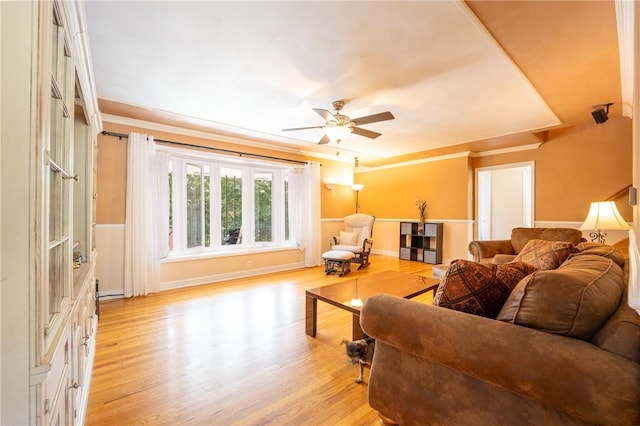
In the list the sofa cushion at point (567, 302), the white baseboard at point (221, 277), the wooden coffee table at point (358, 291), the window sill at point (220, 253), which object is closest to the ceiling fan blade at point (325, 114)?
the wooden coffee table at point (358, 291)

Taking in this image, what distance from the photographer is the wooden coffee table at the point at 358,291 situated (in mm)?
2389

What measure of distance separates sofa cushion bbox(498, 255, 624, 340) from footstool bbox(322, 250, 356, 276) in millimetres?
3846

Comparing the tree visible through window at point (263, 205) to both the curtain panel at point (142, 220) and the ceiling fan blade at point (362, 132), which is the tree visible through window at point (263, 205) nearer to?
the curtain panel at point (142, 220)

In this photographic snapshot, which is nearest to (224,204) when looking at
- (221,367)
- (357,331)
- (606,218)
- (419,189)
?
(221,367)

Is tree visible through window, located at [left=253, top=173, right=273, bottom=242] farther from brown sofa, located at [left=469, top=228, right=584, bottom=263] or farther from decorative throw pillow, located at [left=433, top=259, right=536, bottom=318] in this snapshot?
decorative throw pillow, located at [left=433, top=259, right=536, bottom=318]

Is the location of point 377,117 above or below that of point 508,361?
above

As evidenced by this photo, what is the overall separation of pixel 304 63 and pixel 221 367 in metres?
2.60

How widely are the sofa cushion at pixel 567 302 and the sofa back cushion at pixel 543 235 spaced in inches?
116

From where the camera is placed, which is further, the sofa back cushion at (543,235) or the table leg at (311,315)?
the sofa back cushion at (543,235)

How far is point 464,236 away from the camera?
576 centimetres

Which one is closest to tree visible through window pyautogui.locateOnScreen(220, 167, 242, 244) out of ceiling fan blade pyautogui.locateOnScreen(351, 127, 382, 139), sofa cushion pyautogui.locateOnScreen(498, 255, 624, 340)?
ceiling fan blade pyautogui.locateOnScreen(351, 127, 382, 139)

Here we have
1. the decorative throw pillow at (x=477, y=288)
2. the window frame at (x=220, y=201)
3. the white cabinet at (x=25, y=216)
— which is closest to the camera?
the white cabinet at (x=25, y=216)

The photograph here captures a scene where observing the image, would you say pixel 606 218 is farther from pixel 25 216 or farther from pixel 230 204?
pixel 230 204

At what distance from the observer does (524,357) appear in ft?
3.27
